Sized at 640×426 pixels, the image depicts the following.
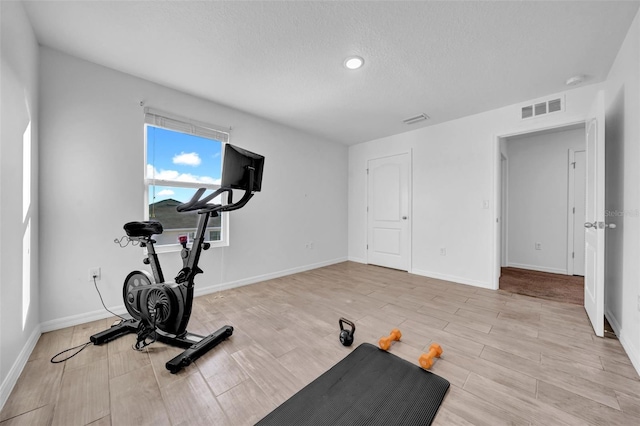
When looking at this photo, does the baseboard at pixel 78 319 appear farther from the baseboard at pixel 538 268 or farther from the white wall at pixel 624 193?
the baseboard at pixel 538 268


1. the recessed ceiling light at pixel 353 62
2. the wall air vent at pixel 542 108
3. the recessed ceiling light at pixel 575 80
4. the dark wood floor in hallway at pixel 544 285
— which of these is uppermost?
the recessed ceiling light at pixel 353 62

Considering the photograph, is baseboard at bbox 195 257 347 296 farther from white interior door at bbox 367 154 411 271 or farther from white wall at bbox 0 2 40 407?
white wall at bbox 0 2 40 407

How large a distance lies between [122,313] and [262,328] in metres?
1.48

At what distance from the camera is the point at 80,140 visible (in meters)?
2.28

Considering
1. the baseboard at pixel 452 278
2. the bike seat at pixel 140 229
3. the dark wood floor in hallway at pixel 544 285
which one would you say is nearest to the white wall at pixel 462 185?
the baseboard at pixel 452 278

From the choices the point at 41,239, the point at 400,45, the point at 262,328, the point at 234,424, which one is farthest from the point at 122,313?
the point at 400,45

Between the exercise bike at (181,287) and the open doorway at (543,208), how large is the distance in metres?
3.92

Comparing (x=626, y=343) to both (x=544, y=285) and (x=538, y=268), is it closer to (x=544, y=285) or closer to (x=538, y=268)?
(x=544, y=285)

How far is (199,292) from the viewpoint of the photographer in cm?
302

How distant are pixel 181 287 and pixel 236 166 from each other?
1.00 metres

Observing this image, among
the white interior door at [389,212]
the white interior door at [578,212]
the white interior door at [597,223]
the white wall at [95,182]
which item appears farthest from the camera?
the white interior door at [389,212]

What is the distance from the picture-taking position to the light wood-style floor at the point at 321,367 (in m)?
1.27

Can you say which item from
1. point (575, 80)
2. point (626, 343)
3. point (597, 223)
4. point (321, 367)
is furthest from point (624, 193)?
point (321, 367)

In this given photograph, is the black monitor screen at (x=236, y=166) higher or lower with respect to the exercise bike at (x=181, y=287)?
higher
